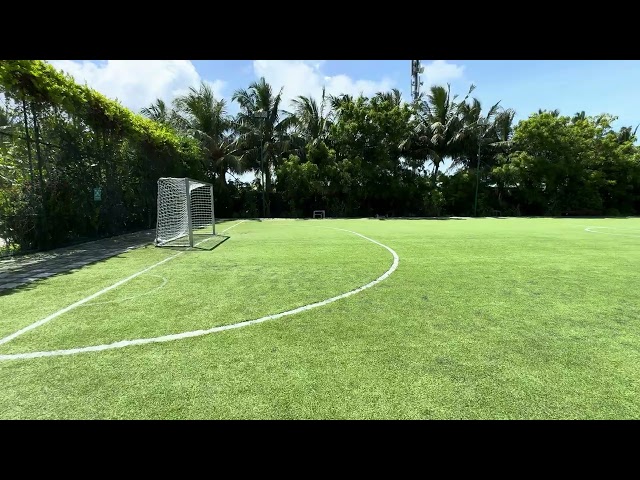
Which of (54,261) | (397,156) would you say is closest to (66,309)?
(54,261)

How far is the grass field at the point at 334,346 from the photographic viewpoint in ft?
7.23

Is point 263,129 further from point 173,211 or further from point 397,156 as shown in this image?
point 173,211

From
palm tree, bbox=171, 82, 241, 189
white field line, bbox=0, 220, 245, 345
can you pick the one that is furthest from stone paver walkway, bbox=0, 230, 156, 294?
palm tree, bbox=171, 82, 241, 189

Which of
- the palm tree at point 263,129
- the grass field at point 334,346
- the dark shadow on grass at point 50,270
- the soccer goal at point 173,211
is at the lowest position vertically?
the grass field at point 334,346

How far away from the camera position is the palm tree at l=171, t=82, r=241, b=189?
24906 mm

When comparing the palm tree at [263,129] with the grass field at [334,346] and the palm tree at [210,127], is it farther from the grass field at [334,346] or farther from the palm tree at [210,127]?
the grass field at [334,346]

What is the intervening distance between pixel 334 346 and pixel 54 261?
6.91 m

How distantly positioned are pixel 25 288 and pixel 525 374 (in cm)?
618

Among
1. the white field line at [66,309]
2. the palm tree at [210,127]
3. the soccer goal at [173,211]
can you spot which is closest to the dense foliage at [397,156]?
the palm tree at [210,127]

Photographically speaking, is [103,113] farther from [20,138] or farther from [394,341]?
[394,341]

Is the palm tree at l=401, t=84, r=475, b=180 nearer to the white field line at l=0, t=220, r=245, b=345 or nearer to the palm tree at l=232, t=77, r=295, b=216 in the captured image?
the palm tree at l=232, t=77, r=295, b=216

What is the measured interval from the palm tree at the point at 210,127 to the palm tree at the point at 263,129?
1.00 meters

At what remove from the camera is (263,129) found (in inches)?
1040

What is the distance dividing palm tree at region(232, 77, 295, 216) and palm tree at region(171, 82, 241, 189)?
999mm
